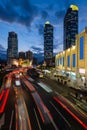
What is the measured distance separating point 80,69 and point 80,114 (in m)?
42.2

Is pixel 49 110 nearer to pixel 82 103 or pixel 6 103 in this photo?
pixel 82 103

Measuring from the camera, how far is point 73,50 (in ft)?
300

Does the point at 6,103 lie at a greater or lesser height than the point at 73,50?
lesser

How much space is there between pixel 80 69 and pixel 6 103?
1495 inches

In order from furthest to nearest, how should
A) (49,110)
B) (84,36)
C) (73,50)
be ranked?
(73,50) < (84,36) < (49,110)

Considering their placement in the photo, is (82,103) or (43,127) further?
(82,103)

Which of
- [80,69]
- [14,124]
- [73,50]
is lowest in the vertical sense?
[14,124]

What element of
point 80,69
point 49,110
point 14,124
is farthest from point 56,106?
point 80,69

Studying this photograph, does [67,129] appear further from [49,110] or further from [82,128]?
[49,110]

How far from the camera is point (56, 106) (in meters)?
44.8

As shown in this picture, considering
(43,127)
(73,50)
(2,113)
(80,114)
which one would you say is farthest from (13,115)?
(73,50)

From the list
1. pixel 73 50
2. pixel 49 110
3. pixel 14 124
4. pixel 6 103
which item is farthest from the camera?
pixel 73 50

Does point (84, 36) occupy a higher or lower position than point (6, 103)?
higher

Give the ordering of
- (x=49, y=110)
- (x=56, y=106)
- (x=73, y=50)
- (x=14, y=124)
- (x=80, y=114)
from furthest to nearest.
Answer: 1. (x=73, y=50)
2. (x=56, y=106)
3. (x=49, y=110)
4. (x=80, y=114)
5. (x=14, y=124)
